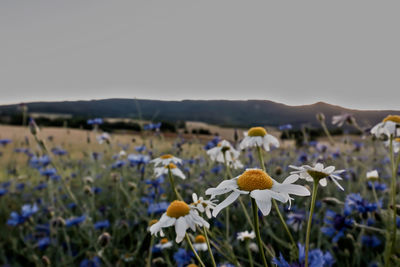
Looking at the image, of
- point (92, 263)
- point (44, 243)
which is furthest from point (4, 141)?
point (92, 263)

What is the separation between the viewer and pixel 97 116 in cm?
338

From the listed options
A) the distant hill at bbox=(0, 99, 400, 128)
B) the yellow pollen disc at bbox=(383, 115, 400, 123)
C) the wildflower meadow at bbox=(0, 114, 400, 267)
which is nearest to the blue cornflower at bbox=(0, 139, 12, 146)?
the wildflower meadow at bbox=(0, 114, 400, 267)

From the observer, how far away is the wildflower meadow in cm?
70

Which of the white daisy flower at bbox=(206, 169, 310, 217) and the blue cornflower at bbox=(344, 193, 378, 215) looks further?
the blue cornflower at bbox=(344, 193, 378, 215)

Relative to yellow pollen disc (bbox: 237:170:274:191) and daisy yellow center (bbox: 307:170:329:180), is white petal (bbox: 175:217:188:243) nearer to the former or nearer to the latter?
yellow pollen disc (bbox: 237:170:274:191)

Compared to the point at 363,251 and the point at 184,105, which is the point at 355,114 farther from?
the point at 184,105

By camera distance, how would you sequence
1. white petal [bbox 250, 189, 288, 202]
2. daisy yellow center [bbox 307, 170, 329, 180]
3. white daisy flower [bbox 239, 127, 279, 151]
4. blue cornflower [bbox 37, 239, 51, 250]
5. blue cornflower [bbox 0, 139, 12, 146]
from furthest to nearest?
1. blue cornflower [bbox 0, 139, 12, 146]
2. blue cornflower [bbox 37, 239, 51, 250]
3. white daisy flower [bbox 239, 127, 279, 151]
4. daisy yellow center [bbox 307, 170, 329, 180]
5. white petal [bbox 250, 189, 288, 202]

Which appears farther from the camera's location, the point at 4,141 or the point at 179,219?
the point at 4,141

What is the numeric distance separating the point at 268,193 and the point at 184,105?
2509 millimetres

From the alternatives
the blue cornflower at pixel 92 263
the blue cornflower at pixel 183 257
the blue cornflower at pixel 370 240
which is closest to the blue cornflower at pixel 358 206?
the blue cornflower at pixel 370 240

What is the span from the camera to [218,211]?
588 millimetres

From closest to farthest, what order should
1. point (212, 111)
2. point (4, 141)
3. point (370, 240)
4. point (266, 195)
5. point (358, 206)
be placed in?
point (266, 195) < point (358, 206) < point (370, 240) < point (212, 111) < point (4, 141)

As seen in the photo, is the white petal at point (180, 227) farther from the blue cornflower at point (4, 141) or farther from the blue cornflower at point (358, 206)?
the blue cornflower at point (4, 141)

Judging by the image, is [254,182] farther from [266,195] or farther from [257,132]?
[257,132]
